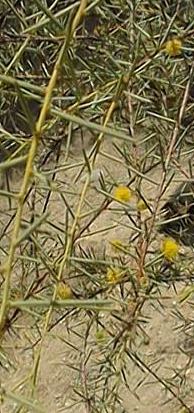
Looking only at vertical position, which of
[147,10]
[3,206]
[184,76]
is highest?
[147,10]

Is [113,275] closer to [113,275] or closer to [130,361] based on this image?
[113,275]

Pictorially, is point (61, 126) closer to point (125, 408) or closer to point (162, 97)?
point (162, 97)

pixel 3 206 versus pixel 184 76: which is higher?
pixel 184 76

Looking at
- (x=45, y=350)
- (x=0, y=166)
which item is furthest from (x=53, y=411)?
(x=0, y=166)

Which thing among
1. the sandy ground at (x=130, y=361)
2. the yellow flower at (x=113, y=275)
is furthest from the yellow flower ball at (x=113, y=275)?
the sandy ground at (x=130, y=361)

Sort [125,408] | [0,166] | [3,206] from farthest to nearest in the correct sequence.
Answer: [3,206] → [125,408] → [0,166]

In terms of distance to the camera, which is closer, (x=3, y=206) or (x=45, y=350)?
(x=45, y=350)

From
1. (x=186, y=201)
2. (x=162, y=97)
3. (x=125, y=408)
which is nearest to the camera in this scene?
(x=162, y=97)
